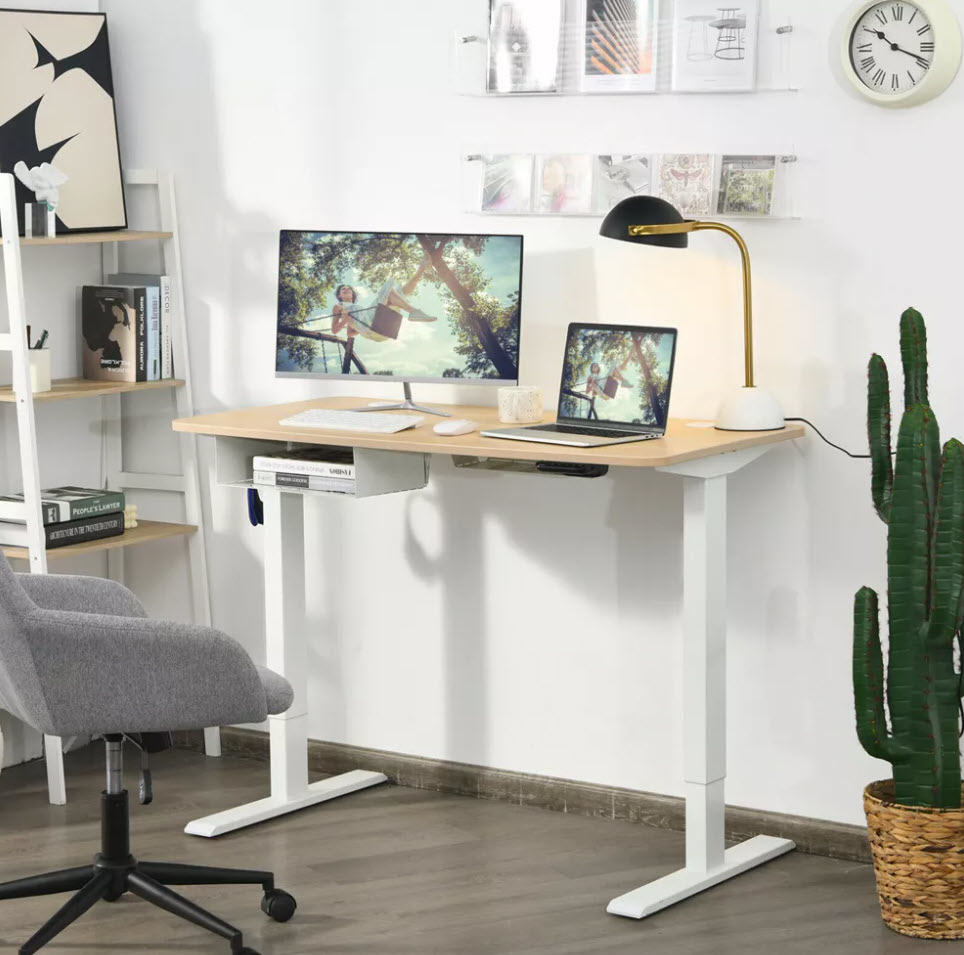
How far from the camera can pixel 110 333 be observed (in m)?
4.26

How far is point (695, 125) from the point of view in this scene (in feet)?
11.7

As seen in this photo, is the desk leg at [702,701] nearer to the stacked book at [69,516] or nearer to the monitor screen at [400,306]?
the monitor screen at [400,306]

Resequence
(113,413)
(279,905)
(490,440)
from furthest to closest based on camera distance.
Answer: (113,413) → (490,440) → (279,905)

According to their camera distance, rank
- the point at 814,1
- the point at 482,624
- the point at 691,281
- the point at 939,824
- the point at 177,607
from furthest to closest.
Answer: the point at 177,607 → the point at 482,624 → the point at 691,281 → the point at 814,1 → the point at 939,824

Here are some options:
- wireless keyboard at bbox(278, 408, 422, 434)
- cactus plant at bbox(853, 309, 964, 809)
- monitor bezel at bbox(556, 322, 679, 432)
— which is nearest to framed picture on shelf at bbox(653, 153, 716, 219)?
monitor bezel at bbox(556, 322, 679, 432)

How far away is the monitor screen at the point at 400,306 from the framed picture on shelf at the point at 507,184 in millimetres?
213

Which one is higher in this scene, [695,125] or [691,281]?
[695,125]

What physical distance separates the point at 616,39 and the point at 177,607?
1945 millimetres

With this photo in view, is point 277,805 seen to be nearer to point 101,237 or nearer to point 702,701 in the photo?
point 702,701

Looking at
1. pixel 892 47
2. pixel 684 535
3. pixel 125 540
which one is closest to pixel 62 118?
pixel 125 540

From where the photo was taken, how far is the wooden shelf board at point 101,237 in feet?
13.3

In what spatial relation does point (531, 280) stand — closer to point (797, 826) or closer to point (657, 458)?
point (657, 458)

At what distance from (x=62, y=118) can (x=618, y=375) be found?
5.38 ft

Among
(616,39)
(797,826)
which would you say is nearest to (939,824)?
(797,826)
